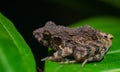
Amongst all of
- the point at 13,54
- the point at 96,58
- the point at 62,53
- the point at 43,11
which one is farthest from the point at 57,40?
the point at 43,11

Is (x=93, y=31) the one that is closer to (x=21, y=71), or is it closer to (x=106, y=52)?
(x=106, y=52)

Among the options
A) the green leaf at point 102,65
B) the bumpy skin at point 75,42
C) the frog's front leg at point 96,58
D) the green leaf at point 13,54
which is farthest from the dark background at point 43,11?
the green leaf at point 13,54

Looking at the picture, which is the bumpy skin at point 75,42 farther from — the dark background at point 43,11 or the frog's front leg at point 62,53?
the dark background at point 43,11

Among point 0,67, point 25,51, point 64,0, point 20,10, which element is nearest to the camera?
point 0,67

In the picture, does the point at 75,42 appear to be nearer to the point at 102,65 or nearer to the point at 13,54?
the point at 102,65

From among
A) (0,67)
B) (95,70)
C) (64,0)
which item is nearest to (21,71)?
(0,67)

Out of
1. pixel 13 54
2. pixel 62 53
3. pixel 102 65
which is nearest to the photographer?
pixel 13 54
